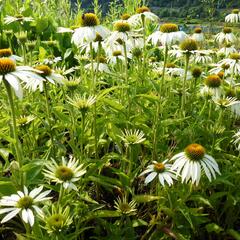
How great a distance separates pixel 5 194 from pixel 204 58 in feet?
6.67

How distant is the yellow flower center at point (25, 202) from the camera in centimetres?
119

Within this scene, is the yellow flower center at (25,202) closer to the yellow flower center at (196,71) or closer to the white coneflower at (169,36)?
the white coneflower at (169,36)

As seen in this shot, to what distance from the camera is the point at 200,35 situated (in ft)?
11.0

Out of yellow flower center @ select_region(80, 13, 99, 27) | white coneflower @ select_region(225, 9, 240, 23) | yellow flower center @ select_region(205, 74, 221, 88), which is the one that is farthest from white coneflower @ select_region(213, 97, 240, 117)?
white coneflower @ select_region(225, 9, 240, 23)

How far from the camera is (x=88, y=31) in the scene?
1920 mm

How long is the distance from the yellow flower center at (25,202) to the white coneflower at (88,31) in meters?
0.91

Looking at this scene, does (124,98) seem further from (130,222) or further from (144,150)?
(130,222)

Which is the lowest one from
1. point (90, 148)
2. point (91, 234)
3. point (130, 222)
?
point (91, 234)

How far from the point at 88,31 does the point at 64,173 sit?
2.80 ft

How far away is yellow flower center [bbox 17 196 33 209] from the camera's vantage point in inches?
46.7

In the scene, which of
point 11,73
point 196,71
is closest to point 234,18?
point 196,71

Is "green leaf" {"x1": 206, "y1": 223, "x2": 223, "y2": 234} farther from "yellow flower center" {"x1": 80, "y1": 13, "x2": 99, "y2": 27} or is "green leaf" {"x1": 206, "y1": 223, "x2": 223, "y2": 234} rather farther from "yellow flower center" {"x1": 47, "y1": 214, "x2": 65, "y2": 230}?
"yellow flower center" {"x1": 80, "y1": 13, "x2": 99, "y2": 27}

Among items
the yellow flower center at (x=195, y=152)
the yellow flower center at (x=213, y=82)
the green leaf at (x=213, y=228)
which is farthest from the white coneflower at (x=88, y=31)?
the green leaf at (x=213, y=228)

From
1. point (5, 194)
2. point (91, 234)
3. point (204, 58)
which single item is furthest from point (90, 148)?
point (204, 58)
